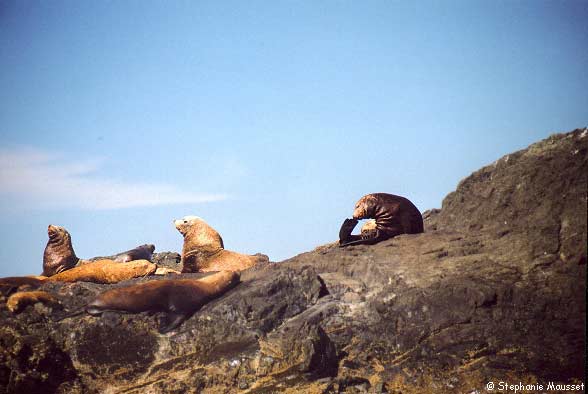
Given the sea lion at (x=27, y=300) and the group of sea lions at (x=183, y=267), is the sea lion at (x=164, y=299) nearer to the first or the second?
the group of sea lions at (x=183, y=267)

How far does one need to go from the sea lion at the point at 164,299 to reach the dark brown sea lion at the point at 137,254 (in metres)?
5.07

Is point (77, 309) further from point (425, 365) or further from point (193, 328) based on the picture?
point (425, 365)

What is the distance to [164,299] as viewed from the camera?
5547mm

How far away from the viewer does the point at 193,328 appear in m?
5.15

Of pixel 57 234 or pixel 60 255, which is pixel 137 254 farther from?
pixel 57 234

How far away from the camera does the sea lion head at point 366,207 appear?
8148 mm

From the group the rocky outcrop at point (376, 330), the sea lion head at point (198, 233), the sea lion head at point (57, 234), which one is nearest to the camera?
the rocky outcrop at point (376, 330)

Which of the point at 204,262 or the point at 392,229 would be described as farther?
the point at 204,262

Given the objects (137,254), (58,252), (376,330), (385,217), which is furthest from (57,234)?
(376,330)

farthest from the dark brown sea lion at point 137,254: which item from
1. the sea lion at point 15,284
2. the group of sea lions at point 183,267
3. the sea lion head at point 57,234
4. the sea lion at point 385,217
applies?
the sea lion at point 385,217

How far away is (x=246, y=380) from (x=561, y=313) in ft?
12.2

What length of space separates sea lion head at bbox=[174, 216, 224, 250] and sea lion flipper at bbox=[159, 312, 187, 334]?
4.39 m

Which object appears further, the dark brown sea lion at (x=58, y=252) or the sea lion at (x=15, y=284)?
the dark brown sea lion at (x=58, y=252)

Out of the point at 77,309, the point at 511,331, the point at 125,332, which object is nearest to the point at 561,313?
the point at 511,331
